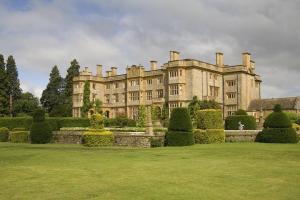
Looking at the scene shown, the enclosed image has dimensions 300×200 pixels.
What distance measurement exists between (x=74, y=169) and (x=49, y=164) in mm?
2000

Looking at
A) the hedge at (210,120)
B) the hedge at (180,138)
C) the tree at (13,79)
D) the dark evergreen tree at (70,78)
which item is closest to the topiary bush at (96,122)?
the hedge at (180,138)

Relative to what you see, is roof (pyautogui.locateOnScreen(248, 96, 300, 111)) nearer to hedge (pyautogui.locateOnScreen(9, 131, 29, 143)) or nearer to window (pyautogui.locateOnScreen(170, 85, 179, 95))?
window (pyautogui.locateOnScreen(170, 85, 179, 95))

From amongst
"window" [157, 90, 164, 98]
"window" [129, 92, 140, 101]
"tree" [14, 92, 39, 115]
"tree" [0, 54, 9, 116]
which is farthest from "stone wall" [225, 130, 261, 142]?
"tree" [14, 92, 39, 115]

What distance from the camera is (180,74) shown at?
174 ft

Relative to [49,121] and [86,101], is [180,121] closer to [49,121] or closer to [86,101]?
[49,121]

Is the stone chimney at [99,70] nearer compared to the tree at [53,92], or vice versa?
the stone chimney at [99,70]

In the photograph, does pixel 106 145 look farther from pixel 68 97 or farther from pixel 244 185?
pixel 68 97

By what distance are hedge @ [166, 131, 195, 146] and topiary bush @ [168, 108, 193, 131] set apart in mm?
374

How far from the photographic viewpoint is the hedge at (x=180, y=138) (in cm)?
2581

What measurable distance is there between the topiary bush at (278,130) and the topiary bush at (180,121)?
195 inches

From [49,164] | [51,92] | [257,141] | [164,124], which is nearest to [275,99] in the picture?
[164,124]

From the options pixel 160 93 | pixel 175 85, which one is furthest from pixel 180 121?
pixel 160 93

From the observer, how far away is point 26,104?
71.8m

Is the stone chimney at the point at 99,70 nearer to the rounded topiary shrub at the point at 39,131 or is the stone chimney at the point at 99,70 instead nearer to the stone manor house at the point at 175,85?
the stone manor house at the point at 175,85
